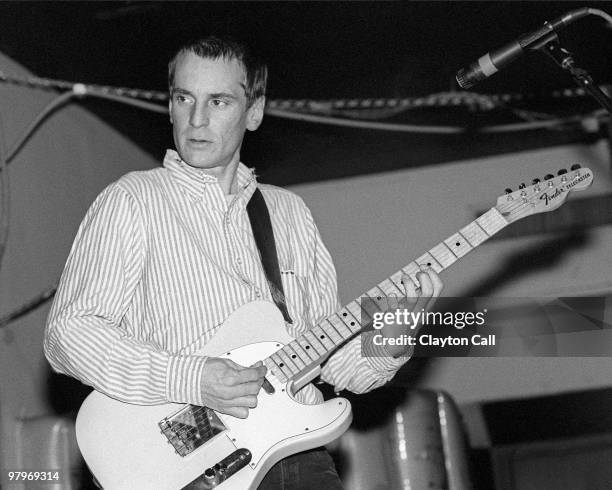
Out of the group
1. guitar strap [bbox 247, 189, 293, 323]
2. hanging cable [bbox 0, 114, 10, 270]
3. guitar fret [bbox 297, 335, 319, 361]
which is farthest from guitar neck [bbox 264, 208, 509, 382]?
hanging cable [bbox 0, 114, 10, 270]

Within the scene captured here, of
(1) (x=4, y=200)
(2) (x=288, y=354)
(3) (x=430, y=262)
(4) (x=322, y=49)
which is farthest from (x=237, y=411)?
(4) (x=322, y=49)

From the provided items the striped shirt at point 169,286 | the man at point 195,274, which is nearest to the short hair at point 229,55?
the man at point 195,274

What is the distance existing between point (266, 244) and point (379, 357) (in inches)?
15.9

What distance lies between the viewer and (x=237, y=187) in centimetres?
228

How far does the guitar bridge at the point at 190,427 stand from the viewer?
1.84m

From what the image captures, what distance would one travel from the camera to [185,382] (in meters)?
1.82

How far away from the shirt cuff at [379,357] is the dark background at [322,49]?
178 centimetres

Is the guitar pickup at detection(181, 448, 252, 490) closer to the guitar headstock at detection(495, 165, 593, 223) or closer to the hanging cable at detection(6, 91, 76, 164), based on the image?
the guitar headstock at detection(495, 165, 593, 223)

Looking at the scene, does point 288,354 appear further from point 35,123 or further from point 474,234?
point 35,123

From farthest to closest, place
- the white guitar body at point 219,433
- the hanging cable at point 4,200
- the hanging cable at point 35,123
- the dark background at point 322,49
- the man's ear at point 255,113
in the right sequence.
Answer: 1. the dark background at point 322,49
2. the hanging cable at point 35,123
3. the hanging cable at point 4,200
4. the man's ear at point 255,113
5. the white guitar body at point 219,433

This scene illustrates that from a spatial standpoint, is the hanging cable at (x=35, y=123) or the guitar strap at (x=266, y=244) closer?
the guitar strap at (x=266, y=244)

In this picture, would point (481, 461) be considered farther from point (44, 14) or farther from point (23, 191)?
point (44, 14)

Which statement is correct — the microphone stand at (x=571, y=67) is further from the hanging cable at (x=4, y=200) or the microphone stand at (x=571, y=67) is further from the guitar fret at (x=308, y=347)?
the hanging cable at (x=4, y=200)

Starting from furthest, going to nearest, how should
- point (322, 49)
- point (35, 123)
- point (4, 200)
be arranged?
point (322, 49), point (35, 123), point (4, 200)
